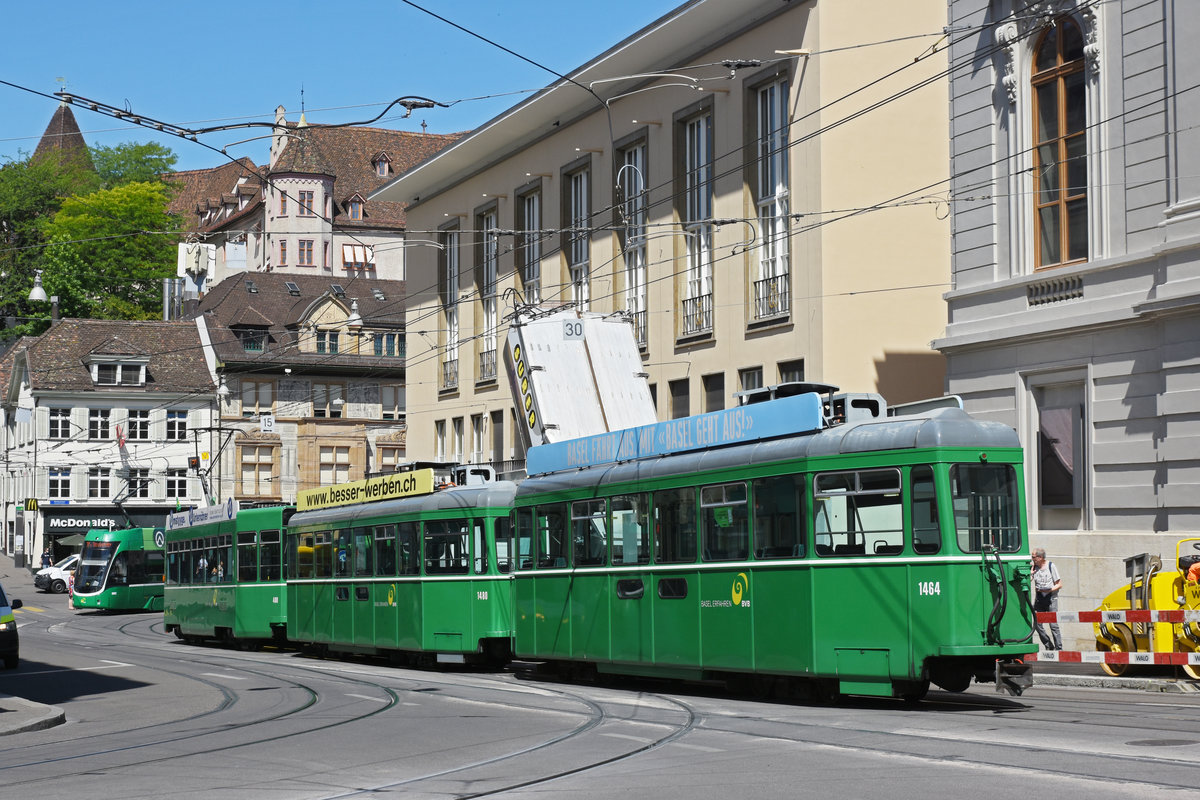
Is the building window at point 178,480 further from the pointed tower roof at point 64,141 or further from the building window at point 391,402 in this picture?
the pointed tower roof at point 64,141

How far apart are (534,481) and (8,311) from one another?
7862cm

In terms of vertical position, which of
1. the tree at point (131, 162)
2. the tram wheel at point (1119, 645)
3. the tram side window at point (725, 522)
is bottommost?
the tram wheel at point (1119, 645)

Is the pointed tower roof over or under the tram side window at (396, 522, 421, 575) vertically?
over

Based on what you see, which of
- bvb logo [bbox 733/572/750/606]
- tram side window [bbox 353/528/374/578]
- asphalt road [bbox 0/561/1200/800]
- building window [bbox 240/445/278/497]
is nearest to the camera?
asphalt road [bbox 0/561/1200/800]

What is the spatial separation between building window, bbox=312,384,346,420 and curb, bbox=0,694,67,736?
56.1 meters

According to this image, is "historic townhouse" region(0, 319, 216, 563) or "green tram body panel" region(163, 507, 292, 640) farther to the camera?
"historic townhouse" region(0, 319, 216, 563)

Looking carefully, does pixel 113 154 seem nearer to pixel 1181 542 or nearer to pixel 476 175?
pixel 476 175

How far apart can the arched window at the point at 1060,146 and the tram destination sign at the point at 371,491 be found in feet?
32.1

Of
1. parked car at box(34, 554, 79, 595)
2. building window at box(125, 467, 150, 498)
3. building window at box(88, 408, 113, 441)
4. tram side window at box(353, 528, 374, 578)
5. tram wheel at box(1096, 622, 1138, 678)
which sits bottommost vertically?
parked car at box(34, 554, 79, 595)

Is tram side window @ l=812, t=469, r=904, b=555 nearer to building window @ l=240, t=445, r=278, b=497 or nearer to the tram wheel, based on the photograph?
the tram wheel

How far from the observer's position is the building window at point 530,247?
42.5 meters

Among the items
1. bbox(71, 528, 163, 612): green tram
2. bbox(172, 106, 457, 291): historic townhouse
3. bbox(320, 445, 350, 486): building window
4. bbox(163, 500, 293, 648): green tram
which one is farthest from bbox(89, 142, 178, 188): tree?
bbox(163, 500, 293, 648): green tram

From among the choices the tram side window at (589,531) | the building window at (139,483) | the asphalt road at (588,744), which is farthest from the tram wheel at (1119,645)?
the building window at (139,483)

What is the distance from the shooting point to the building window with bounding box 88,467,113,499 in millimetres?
74188
